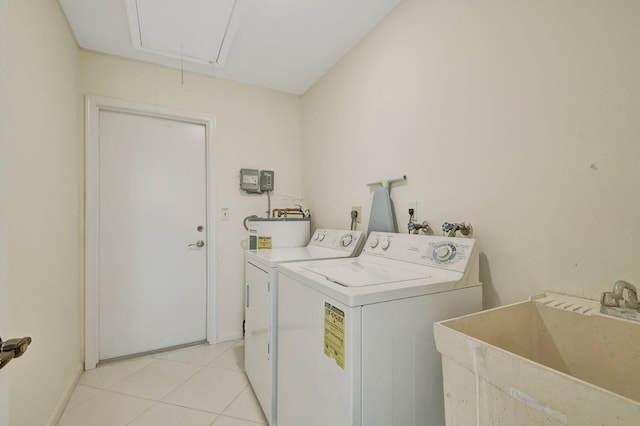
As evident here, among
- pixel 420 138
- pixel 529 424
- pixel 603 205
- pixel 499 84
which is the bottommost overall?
pixel 529 424

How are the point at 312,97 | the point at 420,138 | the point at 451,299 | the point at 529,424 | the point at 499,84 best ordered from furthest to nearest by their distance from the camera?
the point at 312,97 < the point at 420,138 < the point at 499,84 < the point at 451,299 < the point at 529,424

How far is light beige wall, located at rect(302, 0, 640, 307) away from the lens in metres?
0.83

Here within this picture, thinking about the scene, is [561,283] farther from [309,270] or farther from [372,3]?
[372,3]

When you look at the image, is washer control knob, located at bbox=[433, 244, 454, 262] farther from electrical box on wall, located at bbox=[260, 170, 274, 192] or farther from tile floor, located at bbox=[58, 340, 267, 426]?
electrical box on wall, located at bbox=[260, 170, 274, 192]

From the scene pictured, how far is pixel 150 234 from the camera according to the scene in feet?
7.37

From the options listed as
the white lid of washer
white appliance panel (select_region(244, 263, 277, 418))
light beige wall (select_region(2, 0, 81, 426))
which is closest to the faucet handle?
the white lid of washer

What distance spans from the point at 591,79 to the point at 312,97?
6.95ft

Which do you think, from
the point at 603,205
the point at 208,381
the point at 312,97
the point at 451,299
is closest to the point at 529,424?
the point at 451,299

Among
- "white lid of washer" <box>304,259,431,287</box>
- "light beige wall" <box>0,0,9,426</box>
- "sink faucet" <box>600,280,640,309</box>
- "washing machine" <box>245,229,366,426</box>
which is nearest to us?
"light beige wall" <box>0,0,9,426</box>

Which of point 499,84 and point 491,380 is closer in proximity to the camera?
point 491,380

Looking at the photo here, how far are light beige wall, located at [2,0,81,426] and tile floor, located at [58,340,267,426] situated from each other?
0.16m

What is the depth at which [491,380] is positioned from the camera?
584 mm

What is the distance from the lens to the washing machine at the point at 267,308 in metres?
1.37

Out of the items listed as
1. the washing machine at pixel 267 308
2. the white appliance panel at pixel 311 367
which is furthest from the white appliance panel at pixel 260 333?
the white appliance panel at pixel 311 367
